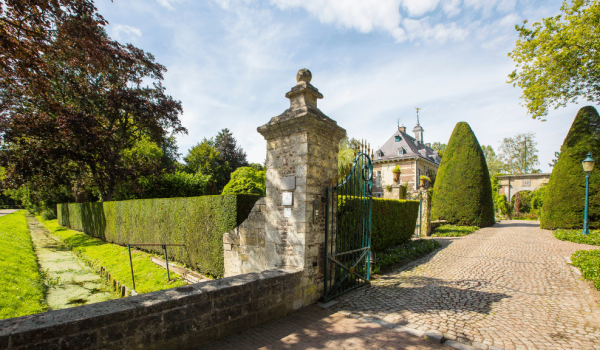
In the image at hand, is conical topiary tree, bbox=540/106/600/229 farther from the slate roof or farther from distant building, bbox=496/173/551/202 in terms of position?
the slate roof

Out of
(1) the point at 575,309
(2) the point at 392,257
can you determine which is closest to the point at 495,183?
(2) the point at 392,257

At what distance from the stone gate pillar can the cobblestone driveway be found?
102cm

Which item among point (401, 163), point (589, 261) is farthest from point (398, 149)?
point (589, 261)

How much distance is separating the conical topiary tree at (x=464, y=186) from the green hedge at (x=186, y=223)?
44.3ft

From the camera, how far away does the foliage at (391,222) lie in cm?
837

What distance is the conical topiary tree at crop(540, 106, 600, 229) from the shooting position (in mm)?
12234

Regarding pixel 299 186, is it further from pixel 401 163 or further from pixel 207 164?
pixel 401 163

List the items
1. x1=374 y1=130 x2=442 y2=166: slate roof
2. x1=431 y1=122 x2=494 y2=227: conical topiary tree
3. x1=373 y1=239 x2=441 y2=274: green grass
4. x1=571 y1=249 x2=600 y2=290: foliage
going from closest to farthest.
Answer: x1=571 y1=249 x2=600 y2=290: foliage
x1=373 y1=239 x2=441 y2=274: green grass
x1=431 y1=122 x2=494 y2=227: conical topiary tree
x1=374 y1=130 x2=442 y2=166: slate roof

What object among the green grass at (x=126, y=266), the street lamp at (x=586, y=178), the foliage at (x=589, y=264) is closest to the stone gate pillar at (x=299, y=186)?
the green grass at (x=126, y=266)

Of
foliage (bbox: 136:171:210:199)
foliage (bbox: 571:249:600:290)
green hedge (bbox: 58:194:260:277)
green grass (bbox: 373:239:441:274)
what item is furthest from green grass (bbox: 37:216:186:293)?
foliage (bbox: 571:249:600:290)

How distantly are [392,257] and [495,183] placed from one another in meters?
27.3

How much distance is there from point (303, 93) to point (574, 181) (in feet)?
49.5

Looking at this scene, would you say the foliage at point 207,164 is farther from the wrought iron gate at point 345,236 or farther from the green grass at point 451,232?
the wrought iron gate at point 345,236

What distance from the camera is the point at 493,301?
4609 mm
